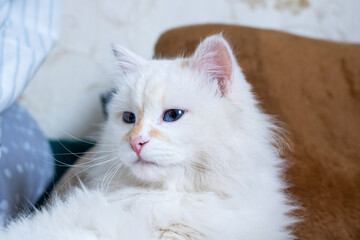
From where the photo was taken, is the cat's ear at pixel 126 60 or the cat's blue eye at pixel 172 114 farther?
the cat's ear at pixel 126 60

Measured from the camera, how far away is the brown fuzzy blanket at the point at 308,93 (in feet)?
3.79

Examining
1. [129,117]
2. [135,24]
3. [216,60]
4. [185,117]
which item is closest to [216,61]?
[216,60]

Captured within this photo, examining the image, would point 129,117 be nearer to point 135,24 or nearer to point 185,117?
point 185,117

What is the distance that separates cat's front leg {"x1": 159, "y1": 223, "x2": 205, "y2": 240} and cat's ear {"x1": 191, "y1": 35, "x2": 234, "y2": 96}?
12.9 inches

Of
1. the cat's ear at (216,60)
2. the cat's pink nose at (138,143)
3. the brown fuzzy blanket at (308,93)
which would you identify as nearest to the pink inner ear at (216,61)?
the cat's ear at (216,60)

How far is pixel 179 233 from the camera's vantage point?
28.8 inches

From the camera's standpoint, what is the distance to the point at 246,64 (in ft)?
4.30

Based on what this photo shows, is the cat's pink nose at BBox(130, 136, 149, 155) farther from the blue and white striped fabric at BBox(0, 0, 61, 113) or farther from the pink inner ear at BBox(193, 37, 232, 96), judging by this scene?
the blue and white striped fabric at BBox(0, 0, 61, 113)

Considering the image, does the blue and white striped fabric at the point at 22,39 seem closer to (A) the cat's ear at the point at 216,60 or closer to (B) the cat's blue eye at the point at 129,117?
(B) the cat's blue eye at the point at 129,117

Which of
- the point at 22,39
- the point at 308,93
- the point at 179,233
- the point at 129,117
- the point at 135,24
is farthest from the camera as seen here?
the point at 135,24

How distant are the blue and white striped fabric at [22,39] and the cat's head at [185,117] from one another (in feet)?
1.13

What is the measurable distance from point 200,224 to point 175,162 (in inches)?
5.9

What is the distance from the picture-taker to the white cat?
73 centimetres

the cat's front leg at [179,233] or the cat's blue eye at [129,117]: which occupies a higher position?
the cat's blue eye at [129,117]
